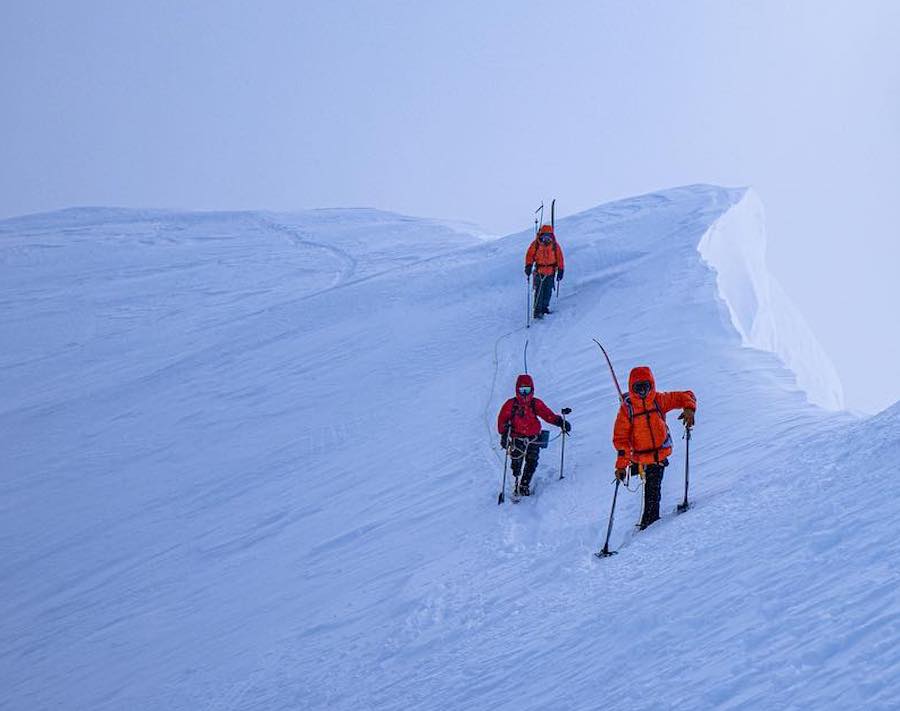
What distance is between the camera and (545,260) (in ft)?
44.6

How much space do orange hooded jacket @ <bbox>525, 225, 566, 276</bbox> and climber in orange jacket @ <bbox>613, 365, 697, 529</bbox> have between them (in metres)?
7.14

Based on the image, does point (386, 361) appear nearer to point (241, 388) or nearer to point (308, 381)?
point (308, 381)

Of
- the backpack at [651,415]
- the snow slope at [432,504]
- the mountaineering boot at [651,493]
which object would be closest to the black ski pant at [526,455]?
the snow slope at [432,504]

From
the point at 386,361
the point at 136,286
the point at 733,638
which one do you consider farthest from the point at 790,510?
the point at 136,286

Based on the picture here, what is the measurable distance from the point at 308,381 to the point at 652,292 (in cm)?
586

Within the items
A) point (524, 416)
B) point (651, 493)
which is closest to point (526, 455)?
point (524, 416)

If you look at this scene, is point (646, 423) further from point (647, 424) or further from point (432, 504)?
point (432, 504)

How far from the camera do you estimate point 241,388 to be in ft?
48.2

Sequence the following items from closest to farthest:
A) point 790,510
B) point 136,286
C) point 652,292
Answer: point 790,510, point 652,292, point 136,286

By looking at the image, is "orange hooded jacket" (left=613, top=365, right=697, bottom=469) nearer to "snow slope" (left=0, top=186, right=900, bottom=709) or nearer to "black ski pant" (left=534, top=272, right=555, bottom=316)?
"snow slope" (left=0, top=186, right=900, bottom=709)

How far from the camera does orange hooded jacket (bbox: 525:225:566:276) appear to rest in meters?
13.5

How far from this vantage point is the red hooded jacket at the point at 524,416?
8.32 m

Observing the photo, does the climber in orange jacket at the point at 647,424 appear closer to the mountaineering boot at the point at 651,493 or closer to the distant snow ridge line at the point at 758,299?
the mountaineering boot at the point at 651,493

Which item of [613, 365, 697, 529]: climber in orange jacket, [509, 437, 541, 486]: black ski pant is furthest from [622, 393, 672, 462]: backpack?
[509, 437, 541, 486]: black ski pant
